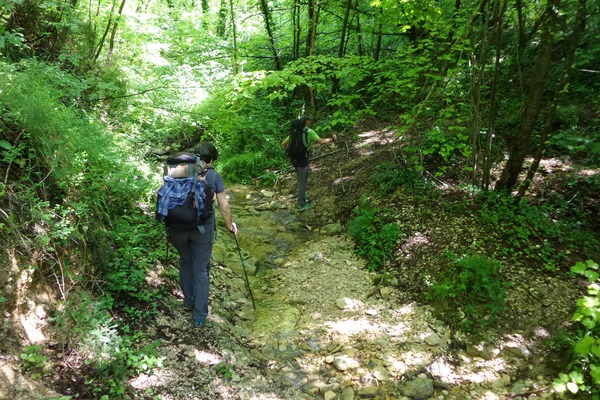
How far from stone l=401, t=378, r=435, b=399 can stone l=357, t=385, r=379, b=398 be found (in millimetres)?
289

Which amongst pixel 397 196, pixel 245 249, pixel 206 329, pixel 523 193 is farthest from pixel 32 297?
pixel 523 193

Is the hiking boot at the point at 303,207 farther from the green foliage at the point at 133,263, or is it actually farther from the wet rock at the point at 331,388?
the wet rock at the point at 331,388

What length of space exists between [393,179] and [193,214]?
452 cm

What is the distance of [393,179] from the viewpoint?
698 centimetres

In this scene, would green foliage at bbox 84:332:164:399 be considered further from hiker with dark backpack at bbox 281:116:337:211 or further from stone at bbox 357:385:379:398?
hiker with dark backpack at bbox 281:116:337:211

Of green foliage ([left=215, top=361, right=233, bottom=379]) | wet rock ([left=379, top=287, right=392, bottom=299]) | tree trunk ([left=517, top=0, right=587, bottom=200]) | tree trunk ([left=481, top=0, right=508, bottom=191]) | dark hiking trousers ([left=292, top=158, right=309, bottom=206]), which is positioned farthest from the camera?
dark hiking trousers ([left=292, top=158, right=309, bottom=206])

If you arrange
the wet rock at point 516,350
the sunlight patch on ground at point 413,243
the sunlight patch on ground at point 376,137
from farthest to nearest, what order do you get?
1. the sunlight patch on ground at point 376,137
2. the sunlight patch on ground at point 413,243
3. the wet rock at point 516,350

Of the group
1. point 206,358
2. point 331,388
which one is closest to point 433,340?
point 331,388

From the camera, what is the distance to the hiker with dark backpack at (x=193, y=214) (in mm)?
3625

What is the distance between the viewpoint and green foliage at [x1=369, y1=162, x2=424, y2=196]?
6801mm

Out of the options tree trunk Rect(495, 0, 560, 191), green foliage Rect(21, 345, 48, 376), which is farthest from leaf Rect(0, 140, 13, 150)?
tree trunk Rect(495, 0, 560, 191)

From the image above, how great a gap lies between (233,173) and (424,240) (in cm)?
603

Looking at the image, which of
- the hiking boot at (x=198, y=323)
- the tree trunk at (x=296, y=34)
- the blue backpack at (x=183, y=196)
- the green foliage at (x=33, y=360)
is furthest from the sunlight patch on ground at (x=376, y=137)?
the green foliage at (x=33, y=360)

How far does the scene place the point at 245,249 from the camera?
6328 mm
